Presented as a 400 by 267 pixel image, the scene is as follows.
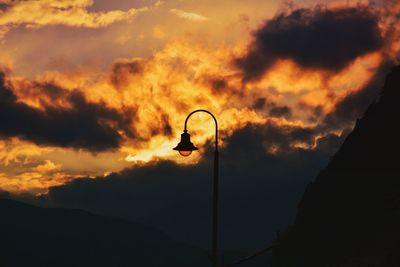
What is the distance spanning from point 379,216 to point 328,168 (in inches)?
1358

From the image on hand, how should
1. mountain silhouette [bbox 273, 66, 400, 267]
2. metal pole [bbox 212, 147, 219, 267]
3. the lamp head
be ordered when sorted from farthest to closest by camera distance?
mountain silhouette [bbox 273, 66, 400, 267] < the lamp head < metal pole [bbox 212, 147, 219, 267]

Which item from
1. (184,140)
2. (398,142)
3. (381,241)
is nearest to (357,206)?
(398,142)

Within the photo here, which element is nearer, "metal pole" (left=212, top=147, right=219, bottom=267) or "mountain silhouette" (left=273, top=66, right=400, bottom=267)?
"metal pole" (left=212, top=147, right=219, bottom=267)

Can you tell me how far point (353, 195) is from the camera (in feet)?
404

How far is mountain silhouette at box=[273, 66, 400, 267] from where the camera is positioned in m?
108

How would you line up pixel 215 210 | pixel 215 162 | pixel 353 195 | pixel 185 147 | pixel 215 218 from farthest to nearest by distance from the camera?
pixel 353 195, pixel 185 147, pixel 215 162, pixel 215 218, pixel 215 210

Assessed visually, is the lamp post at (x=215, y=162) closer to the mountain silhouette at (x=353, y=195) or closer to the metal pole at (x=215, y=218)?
the metal pole at (x=215, y=218)

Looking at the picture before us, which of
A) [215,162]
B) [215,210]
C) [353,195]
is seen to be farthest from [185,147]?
[353,195]

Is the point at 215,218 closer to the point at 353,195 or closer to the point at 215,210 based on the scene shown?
the point at 215,210

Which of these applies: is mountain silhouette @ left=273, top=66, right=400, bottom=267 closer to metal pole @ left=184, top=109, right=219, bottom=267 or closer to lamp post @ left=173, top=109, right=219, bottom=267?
lamp post @ left=173, top=109, right=219, bottom=267

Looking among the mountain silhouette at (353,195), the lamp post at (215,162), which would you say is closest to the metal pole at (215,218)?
the lamp post at (215,162)

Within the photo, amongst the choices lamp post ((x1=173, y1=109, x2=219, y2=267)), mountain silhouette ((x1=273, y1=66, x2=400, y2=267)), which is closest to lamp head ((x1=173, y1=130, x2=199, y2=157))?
lamp post ((x1=173, y1=109, x2=219, y2=267))

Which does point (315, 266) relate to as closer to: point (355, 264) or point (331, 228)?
point (331, 228)

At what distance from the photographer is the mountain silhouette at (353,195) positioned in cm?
10806
